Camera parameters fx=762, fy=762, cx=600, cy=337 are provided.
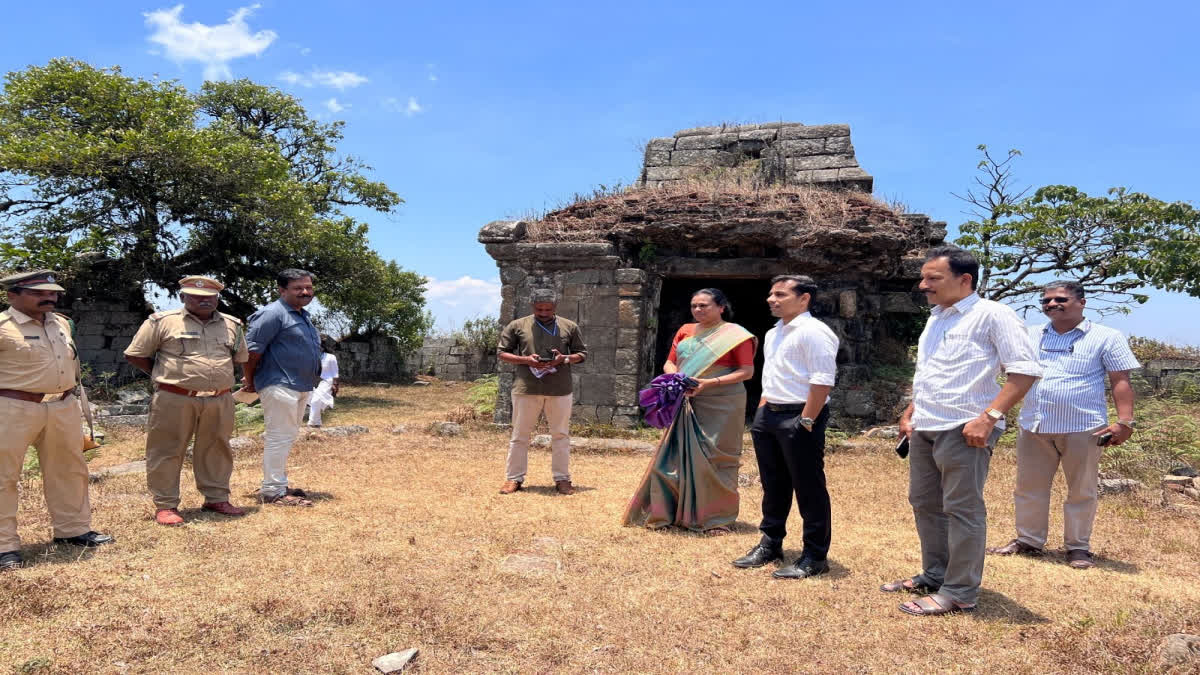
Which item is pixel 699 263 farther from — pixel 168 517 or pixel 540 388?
pixel 168 517

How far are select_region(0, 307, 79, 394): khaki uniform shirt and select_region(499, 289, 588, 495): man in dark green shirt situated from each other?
289cm

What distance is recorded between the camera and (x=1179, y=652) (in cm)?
280

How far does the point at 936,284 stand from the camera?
3.50 metres

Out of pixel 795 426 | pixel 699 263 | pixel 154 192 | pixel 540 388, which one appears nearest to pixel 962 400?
pixel 795 426

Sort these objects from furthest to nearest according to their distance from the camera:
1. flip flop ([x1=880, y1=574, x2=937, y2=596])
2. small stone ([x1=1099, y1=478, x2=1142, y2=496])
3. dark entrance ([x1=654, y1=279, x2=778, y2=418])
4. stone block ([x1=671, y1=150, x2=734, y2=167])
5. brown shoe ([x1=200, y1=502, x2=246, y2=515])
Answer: stone block ([x1=671, y1=150, x2=734, y2=167]) → dark entrance ([x1=654, y1=279, x2=778, y2=418]) → small stone ([x1=1099, y1=478, x2=1142, y2=496]) → brown shoe ([x1=200, y1=502, x2=246, y2=515]) → flip flop ([x1=880, y1=574, x2=937, y2=596])

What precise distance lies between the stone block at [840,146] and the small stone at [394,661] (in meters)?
12.3

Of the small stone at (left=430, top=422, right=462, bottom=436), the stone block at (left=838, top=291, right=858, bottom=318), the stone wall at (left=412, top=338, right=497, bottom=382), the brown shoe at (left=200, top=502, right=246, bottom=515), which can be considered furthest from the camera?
the stone wall at (left=412, top=338, right=497, bottom=382)

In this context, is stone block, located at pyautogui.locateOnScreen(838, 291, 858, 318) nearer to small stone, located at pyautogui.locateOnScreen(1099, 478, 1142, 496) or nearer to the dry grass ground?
small stone, located at pyautogui.locateOnScreen(1099, 478, 1142, 496)

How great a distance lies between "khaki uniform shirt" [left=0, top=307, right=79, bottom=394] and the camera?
3.90m

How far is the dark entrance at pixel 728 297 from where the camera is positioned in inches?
470

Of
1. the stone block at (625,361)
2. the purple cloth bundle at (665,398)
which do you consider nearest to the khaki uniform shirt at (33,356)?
the purple cloth bundle at (665,398)

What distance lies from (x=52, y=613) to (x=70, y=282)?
13947 mm

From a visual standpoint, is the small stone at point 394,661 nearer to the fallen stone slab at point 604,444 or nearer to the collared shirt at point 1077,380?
the collared shirt at point 1077,380

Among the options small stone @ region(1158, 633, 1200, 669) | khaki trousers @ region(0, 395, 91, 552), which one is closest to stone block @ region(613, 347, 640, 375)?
khaki trousers @ region(0, 395, 91, 552)
